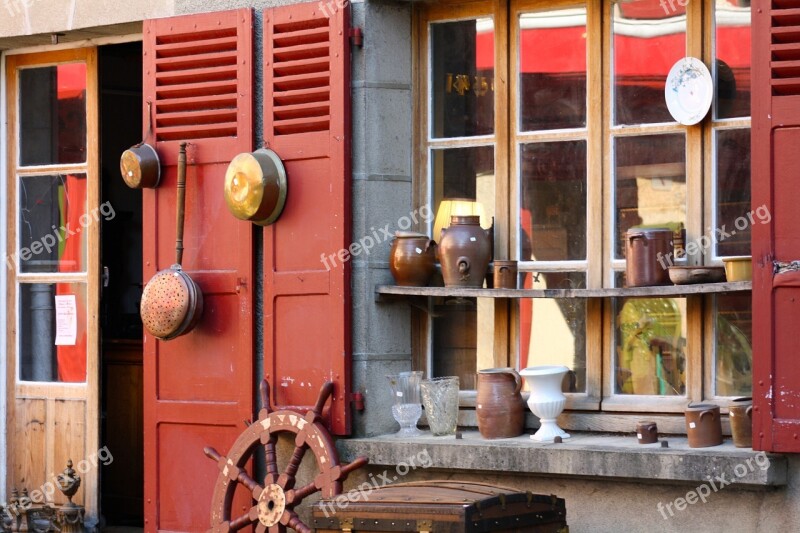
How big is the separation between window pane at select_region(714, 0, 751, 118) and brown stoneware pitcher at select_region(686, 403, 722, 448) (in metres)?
1.28

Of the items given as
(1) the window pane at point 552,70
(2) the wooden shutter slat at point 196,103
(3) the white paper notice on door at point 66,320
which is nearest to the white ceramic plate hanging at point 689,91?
(1) the window pane at point 552,70

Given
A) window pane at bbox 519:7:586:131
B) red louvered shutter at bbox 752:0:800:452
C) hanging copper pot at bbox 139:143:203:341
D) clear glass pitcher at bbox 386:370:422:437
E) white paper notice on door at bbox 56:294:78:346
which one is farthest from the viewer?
white paper notice on door at bbox 56:294:78:346

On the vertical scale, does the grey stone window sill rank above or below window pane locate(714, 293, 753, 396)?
below

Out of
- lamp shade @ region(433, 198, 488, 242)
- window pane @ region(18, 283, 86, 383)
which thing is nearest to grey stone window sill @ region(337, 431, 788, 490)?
lamp shade @ region(433, 198, 488, 242)

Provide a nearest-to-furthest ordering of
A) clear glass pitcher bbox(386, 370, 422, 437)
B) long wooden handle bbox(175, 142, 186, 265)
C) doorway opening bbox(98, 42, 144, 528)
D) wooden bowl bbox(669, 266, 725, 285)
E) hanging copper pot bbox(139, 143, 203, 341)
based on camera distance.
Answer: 1. wooden bowl bbox(669, 266, 725, 285)
2. clear glass pitcher bbox(386, 370, 422, 437)
3. hanging copper pot bbox(139, 143, 203, 341)
4. long wooden handle bbox(175, 142, 186, 265)
5. doorway opening bbox(98, 42, 144, 528)

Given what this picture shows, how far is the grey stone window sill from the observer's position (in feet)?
18.3

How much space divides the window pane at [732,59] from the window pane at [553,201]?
697 mm

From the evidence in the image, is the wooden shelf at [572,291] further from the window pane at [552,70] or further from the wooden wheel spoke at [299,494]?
the wooden wheel spoke at [299,494]

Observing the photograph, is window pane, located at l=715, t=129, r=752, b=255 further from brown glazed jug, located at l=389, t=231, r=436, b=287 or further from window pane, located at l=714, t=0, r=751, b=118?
brown glazed jug, located at l=389, t=231, r=436, b=287

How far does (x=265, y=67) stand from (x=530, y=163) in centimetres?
137

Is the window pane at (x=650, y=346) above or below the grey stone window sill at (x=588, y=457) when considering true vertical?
above

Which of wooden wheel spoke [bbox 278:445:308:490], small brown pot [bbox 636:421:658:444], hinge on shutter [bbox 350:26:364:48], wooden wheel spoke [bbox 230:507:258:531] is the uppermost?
hinge on shutter [bbox 350:26:364:48]

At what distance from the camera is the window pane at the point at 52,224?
7984 millimetres

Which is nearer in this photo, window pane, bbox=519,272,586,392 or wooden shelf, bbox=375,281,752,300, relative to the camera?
wooden shelf, bbox=375,281,752,300
